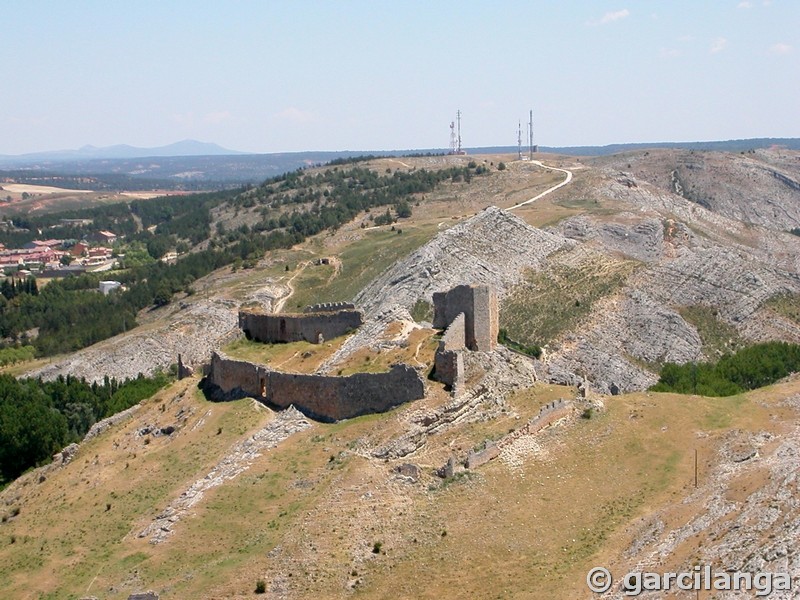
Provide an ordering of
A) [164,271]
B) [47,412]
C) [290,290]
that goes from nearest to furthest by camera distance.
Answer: [47,412], [290,290], [164,271]

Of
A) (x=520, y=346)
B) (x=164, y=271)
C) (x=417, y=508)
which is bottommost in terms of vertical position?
(x=164, y=271)

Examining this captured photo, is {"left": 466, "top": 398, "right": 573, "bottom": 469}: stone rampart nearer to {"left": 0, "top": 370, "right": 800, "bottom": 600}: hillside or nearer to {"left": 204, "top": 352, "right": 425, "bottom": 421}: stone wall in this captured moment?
{"left": 0, "top": 370, "right": 800, "bottom": 600}: hillside

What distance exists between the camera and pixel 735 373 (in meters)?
70.8

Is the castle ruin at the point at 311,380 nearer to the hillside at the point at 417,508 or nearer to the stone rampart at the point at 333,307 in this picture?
the stone rampart at the point at 333,307

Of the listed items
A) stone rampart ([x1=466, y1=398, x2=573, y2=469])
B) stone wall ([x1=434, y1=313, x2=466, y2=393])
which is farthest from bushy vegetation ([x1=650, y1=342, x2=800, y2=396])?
stone wall ([x1=434, y1=313, x2=466, y2=393])

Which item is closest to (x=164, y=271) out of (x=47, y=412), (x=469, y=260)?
(x=469, y=260)

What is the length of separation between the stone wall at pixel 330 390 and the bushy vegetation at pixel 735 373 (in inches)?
939

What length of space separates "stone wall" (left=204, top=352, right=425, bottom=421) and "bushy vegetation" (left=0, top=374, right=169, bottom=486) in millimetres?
20810

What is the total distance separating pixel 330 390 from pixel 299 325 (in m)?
11.0

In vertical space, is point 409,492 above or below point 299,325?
below

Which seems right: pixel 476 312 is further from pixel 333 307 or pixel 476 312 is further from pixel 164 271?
pixel 164 271

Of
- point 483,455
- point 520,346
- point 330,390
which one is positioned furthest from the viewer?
point 520,346

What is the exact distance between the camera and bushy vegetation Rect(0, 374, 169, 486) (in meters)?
67.7

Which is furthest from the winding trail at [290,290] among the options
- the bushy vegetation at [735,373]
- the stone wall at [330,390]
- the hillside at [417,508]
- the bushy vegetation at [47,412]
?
the hillside at [417,508]
